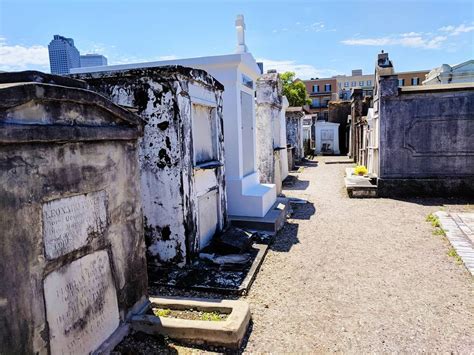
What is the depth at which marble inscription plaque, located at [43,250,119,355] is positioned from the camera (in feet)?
8.13

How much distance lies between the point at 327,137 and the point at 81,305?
26.3 meters

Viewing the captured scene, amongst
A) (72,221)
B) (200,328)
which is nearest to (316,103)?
(200,328)

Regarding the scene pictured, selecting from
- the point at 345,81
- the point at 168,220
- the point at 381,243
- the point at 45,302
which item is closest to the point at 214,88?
the point at 168,220

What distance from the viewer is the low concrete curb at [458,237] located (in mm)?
5270

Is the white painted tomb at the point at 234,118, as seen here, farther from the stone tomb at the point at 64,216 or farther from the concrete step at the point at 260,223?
the stone tomb at the point at 64,216

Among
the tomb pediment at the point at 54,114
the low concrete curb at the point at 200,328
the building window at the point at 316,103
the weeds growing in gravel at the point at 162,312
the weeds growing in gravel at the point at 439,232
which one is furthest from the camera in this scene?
the building window at the point at 316,103

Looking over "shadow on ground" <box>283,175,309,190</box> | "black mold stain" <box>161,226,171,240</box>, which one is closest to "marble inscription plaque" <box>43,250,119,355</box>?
"black mold stain" <box>161,226,171,240</box>

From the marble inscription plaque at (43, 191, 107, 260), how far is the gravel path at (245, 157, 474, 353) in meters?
1.79

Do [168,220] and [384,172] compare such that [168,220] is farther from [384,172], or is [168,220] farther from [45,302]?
[384,172]

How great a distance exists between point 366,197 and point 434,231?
3.58 meters

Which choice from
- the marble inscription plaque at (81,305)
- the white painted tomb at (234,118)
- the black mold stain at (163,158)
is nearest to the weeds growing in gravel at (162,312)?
the marble inscription plaque at (81,305)

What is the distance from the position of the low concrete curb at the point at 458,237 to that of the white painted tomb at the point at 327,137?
19760 mm

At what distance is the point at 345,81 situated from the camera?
64.2m

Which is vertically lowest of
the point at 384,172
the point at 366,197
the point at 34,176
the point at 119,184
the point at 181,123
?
the point at 366,197
